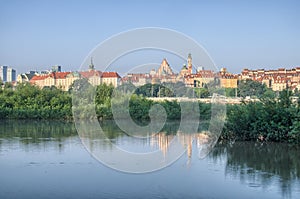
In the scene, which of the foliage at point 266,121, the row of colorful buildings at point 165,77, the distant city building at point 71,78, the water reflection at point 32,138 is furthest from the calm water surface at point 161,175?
the distant city building at point 71,78

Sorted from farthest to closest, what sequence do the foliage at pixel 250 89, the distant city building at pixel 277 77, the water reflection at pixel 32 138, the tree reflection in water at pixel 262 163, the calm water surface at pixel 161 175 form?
the distant city building at pixel 277 77 < the foliage at pixel 250 89 < the water reflection at pixel 32 138 < the tree reflection in water at pixel 262 163 < the calm water surface at pixel 161 175

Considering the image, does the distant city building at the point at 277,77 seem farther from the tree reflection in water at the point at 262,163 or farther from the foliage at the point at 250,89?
the tree reflection in water at the point at 262,163

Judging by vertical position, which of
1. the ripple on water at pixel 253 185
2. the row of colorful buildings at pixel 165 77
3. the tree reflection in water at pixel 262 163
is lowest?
the ripple on water at pixel 253 185

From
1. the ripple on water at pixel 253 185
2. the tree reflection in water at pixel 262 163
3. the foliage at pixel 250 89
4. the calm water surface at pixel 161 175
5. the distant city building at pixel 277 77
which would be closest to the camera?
the calm water surface at pixel 161 175

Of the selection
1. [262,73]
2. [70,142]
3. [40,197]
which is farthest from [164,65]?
[262,73]

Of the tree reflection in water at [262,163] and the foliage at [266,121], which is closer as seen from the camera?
the tree reflection in water at [262,163]

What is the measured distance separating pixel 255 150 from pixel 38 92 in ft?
54.4

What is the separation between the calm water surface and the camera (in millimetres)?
7316

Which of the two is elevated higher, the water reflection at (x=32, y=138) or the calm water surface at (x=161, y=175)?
the water reflection at (x=32, y=138)

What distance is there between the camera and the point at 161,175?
28.6 ft

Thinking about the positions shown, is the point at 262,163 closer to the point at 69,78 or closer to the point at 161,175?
the point at 161,175

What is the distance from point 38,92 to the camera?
25672 millimetres

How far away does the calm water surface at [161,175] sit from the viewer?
7316mm

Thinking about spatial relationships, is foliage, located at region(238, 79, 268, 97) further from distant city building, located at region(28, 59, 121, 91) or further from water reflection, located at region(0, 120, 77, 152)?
water reflection, located at region(0, 120, 77, 152)
